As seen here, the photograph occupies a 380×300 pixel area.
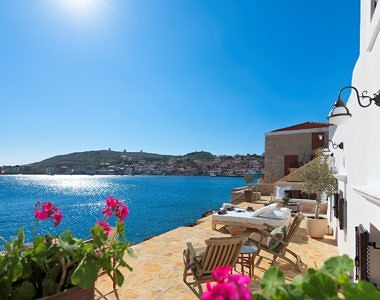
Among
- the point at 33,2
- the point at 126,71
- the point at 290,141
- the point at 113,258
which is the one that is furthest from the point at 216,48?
the point at 290,141

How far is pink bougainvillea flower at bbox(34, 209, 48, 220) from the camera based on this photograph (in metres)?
1.97

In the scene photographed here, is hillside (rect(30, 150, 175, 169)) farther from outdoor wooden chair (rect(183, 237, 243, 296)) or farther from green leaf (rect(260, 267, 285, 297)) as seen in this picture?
green leaf (rect(260, 267, 285, 297))

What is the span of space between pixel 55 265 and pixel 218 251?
7.94 ft

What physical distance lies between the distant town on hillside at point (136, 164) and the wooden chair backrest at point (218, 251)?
254ft

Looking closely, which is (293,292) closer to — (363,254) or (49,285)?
(49,285)

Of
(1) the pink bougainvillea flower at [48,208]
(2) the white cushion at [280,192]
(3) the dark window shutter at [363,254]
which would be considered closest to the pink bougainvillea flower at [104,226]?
(1) the pink bougainvillea flower at [48,208]

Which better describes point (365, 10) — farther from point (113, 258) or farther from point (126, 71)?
point (126, 71)

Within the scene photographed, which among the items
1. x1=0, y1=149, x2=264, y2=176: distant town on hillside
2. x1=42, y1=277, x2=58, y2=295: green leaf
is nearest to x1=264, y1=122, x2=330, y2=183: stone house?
x1=42, y1=277, x2=58, y2=295: green leaf

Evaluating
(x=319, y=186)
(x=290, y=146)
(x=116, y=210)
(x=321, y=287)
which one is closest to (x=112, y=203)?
(x=116, y=210)

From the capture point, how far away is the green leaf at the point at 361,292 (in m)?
0.68

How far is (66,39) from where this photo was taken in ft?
33.7

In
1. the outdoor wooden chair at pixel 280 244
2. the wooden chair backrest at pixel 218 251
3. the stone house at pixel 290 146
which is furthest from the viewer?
the stone house at pixel 290 146

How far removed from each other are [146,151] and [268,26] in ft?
311

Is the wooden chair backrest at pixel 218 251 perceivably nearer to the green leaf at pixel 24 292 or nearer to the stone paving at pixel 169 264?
the stone paving at pixel 169 264
